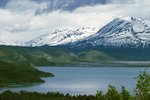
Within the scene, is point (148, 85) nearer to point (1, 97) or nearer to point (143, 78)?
point (143, 78)

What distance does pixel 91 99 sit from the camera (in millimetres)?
143875

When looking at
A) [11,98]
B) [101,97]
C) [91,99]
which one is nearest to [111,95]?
[101,97]

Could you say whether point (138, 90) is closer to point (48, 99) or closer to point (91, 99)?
point (91, 99)

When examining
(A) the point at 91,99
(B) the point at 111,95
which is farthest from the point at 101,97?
(A) the point at 91,99

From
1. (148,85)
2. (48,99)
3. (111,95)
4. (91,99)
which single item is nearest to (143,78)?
(148,85)

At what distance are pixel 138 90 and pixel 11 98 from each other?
291ft

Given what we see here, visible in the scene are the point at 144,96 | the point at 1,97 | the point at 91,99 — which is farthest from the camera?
the point at 1,97

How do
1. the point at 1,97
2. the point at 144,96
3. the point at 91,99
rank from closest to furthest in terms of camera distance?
the point at 144,96, the point at 91,99, the point at 1,97

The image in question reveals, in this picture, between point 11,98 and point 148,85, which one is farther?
point 11,98

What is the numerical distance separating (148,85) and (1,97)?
305ft

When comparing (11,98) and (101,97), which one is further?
(11,98)

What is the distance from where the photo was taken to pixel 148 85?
226 feet

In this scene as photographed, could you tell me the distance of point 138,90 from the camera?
227 feet

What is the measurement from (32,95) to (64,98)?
15.6m
